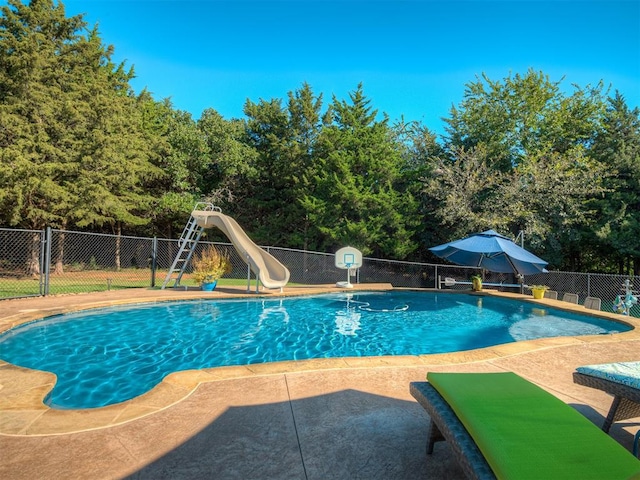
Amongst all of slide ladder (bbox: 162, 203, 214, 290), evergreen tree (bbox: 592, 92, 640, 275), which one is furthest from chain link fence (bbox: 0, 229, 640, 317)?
evergreen tree (bbox: 592, 92, 640, 275)

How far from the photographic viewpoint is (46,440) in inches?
92.6

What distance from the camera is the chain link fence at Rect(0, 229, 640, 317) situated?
13430 millimetres

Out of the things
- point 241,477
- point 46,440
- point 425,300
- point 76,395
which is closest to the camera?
→ point 241,477

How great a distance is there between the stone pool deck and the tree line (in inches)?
487

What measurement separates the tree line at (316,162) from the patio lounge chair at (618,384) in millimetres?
13718

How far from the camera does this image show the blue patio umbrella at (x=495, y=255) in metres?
9.79

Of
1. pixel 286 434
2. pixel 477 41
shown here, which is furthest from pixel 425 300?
pixel 286 434

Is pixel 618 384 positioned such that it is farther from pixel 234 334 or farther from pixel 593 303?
pixel 593 303

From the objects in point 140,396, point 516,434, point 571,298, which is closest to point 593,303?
point 571,298

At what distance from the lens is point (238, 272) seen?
731 inches

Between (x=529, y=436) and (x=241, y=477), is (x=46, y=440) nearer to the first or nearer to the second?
(x=241, y=477)

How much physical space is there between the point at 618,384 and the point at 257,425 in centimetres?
222

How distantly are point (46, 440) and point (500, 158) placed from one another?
19.4 m

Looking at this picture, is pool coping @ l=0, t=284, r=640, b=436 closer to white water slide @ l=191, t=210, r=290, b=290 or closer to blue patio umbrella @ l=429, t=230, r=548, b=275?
blue patio umbrella @ l=429, t=230, r=548, b=275
